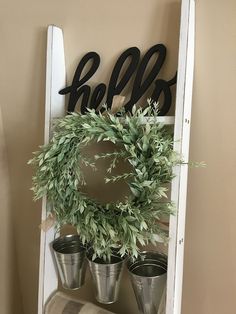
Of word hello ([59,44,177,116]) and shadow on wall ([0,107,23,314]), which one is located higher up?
word hello ([59,44,177,116])

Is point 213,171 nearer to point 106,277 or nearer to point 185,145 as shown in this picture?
point 185,145

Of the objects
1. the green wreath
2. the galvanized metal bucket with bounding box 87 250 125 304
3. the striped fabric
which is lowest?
the striped fabric

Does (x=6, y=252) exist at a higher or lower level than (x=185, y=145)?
lower

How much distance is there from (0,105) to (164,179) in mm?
572

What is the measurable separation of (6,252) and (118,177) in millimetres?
565

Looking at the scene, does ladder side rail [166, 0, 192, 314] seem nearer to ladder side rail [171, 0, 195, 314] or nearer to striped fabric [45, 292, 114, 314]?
ladder side rail [171, 0, 195, 314]

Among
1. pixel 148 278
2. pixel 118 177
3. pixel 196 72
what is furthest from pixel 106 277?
pixel 196 72

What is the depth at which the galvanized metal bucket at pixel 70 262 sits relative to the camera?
775mm

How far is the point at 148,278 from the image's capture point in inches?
26.7

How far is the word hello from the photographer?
708 millimetres

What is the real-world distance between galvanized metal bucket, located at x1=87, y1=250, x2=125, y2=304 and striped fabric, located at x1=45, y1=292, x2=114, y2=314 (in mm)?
47

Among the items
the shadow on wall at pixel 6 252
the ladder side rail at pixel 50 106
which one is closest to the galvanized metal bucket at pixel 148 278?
the ladder side rail at pixel 50 106

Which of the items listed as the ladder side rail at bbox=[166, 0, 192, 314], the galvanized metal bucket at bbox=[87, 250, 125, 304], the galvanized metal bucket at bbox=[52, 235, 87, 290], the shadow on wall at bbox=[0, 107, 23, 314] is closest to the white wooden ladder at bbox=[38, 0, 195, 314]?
the ladder side rail at bbox=[166, 0, 192, 314]

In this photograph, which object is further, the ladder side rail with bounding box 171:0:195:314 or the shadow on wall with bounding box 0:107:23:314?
the shadow on wall with bounding box 0:107:23:314
